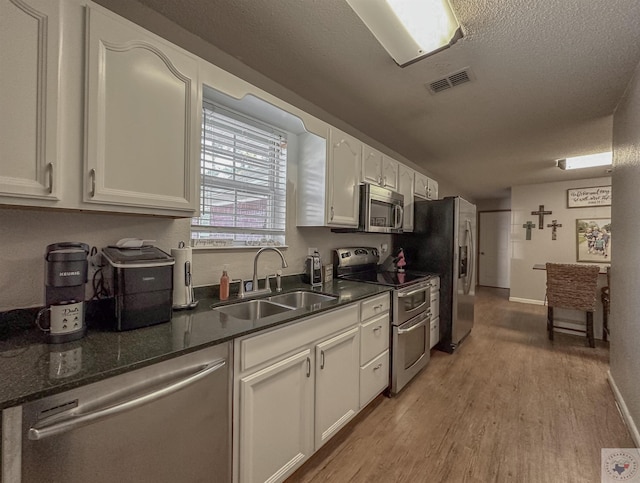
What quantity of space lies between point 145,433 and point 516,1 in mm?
2444

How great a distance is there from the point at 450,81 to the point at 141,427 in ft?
8.77

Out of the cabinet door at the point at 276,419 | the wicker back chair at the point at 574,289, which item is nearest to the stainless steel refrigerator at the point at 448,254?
the wicker back chair at the point at 574,289

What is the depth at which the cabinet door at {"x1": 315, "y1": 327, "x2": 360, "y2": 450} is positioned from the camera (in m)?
1.56

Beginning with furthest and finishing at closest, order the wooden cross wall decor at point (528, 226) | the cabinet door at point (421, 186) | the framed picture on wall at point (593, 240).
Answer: the wooden cross wall decor at point (528, 226), the framed picture on wall at point (593, 240), the cabinet door at point (421, 186)

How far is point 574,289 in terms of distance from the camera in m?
3.44

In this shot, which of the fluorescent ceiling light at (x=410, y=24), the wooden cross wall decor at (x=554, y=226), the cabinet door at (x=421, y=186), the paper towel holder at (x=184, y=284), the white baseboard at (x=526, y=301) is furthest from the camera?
the white baseboard at (x=526, y=301)

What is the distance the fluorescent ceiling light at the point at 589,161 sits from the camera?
3531 millimetres

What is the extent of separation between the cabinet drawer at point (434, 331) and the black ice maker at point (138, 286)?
101 inches

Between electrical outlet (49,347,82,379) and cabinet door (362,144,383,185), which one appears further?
cabinet door (362,144,383,185)

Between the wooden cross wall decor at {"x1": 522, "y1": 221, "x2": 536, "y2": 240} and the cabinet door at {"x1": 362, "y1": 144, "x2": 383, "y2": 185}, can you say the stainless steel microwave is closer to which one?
the cabinet door at {"x1": 362, "y1": 144, "x2": 383, "y2": 185}

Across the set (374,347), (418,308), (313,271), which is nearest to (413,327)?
(418,308)

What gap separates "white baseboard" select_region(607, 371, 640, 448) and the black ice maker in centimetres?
284

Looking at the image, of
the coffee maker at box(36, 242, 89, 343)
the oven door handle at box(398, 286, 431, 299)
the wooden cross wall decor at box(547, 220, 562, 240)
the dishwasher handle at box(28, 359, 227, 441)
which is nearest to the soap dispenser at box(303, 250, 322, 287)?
the oven door handle at box(398, 286, 431, 299)
